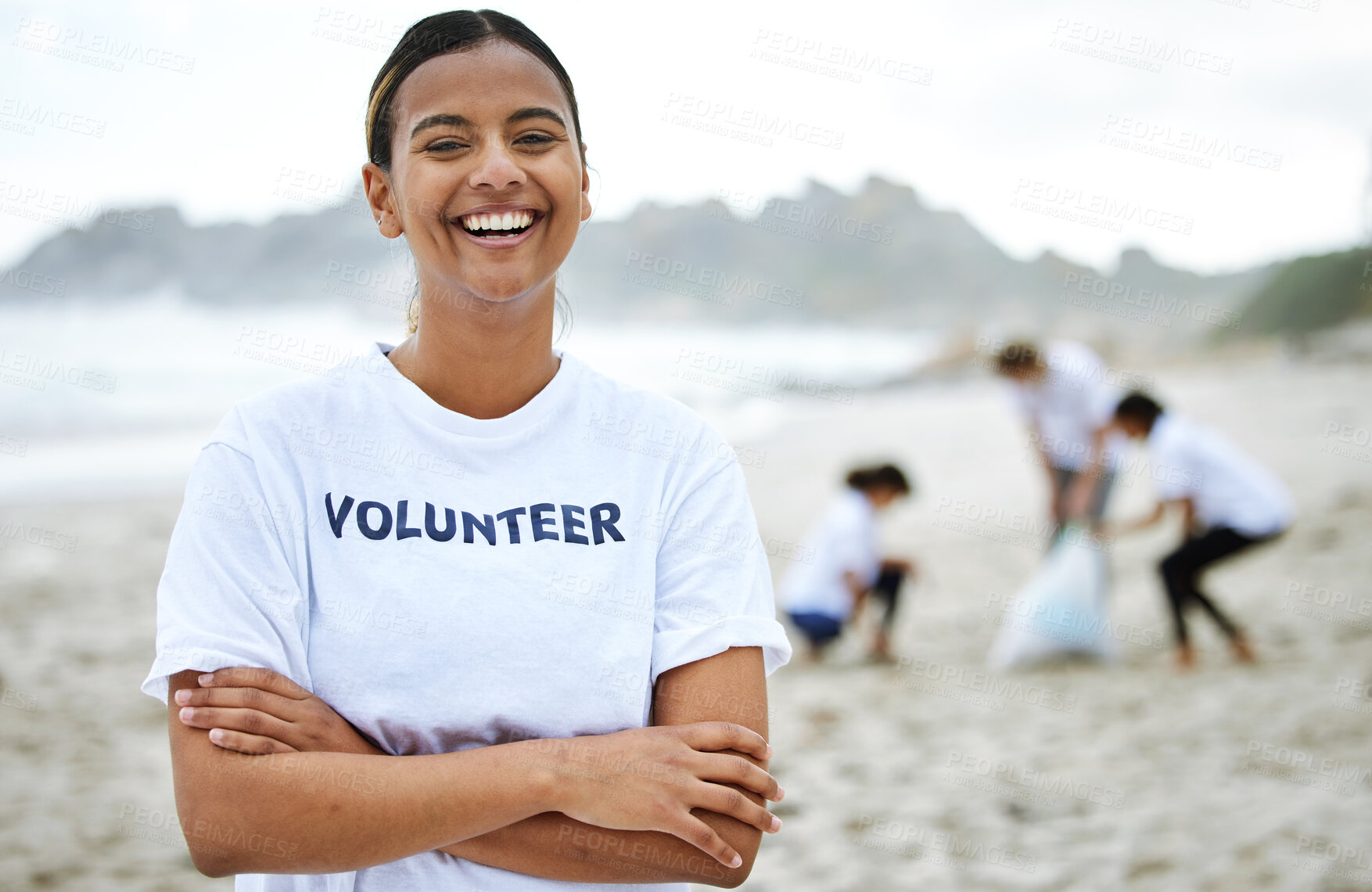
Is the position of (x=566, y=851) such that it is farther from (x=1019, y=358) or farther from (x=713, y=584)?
(x=1019, y=358)

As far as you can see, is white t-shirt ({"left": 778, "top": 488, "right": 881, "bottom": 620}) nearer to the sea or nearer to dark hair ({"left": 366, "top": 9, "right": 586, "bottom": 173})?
dark hair ({"left": 366, "top": 9, "right": 586, "bottom": 173})

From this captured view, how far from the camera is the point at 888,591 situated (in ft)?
19.1

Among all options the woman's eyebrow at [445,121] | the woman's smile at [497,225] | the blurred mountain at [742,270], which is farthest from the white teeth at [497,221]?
the blurred mountain at [742,270]

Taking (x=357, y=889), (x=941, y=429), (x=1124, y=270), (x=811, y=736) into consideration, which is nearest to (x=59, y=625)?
(x=811, y=736)

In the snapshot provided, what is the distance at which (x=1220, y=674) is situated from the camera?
514 cm

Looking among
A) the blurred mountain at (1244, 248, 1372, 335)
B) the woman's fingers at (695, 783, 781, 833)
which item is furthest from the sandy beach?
the blurred mountain at (1244, 248, 1372, 335)

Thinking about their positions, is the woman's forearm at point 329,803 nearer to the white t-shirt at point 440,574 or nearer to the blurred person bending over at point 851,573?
the white t-shirt at point 440,574

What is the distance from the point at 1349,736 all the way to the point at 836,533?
8.57 ft

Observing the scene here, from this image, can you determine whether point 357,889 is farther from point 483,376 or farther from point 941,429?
point 941,429

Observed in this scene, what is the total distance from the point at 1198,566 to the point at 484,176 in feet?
17.2

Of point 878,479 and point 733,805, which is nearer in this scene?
point 733,805

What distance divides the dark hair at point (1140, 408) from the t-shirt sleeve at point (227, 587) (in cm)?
515

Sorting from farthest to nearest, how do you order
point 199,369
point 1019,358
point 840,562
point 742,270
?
point 742,270
point 199,369
point 840,562
point 1019,358

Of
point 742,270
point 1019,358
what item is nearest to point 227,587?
point 1019,358
